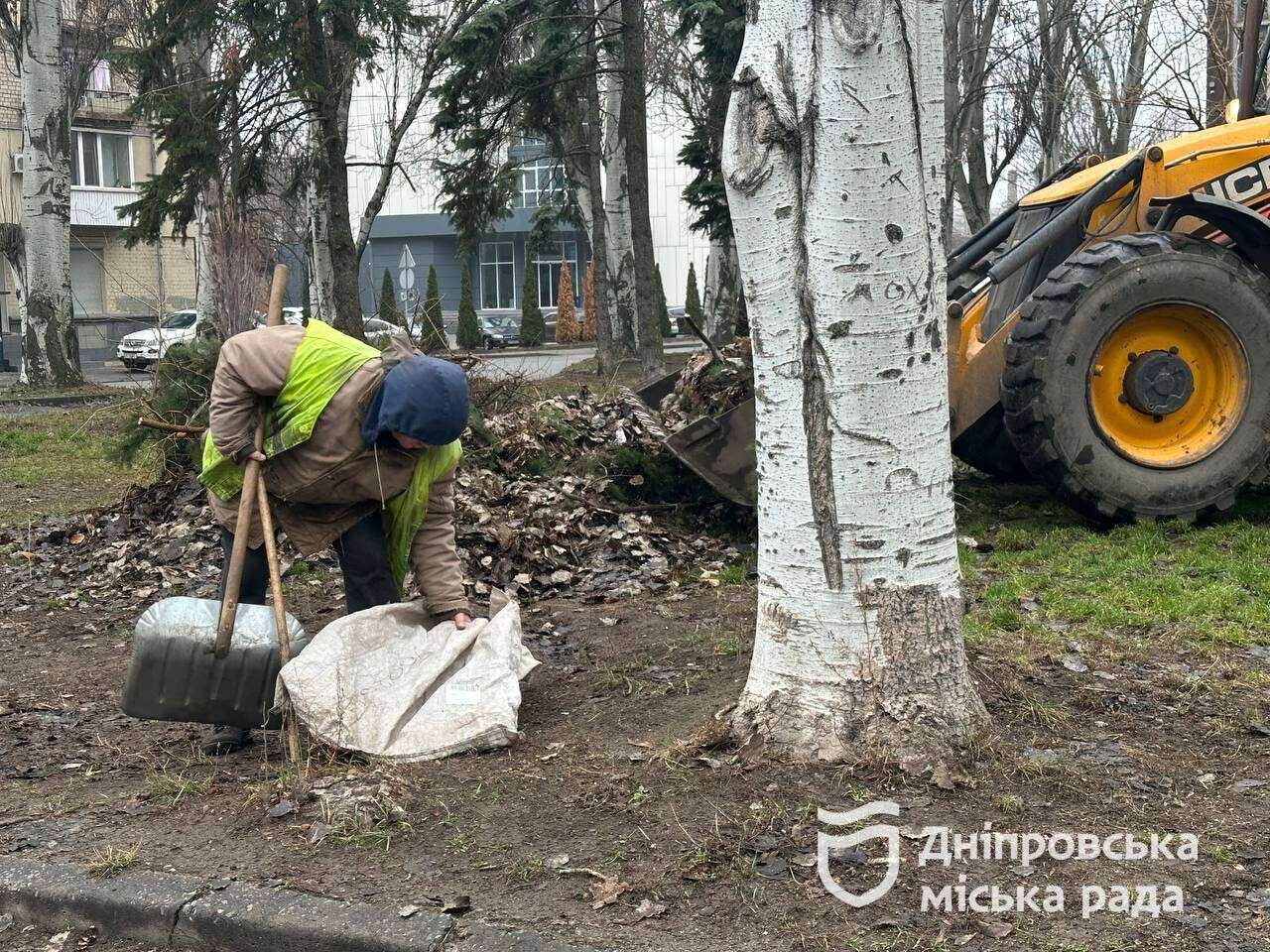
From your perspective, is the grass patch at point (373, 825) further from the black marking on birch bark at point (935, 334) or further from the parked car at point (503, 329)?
the parked car at point (503, 329)

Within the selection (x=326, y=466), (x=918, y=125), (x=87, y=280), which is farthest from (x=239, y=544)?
(x=87, y=280)

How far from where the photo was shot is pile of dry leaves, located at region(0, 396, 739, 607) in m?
7.01

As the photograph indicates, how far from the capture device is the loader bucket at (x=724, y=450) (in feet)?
23.5

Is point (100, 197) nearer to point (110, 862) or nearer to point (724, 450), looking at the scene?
point (724, 450)

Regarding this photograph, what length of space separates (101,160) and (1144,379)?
43424 millimetres

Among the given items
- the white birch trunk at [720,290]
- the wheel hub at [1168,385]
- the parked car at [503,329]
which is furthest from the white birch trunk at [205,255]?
the parked car at [503,329]

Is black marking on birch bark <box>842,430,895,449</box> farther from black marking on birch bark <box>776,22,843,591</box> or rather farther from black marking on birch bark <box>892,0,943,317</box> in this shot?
black marking on birch bark <box>892,0,943,317</box>

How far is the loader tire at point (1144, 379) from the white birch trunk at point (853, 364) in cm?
336

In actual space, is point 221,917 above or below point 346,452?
below

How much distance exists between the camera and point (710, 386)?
26.0 ft

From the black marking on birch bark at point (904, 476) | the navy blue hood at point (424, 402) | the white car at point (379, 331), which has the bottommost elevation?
the black marking on birch bark at point (904, 476)

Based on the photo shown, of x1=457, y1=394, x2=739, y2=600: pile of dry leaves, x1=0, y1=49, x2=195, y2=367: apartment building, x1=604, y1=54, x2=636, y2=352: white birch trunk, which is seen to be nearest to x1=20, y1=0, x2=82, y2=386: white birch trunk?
x1=604, y1=54, x2=636, y2=352: white birch trunk

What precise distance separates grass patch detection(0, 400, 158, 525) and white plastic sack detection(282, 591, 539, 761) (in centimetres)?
469

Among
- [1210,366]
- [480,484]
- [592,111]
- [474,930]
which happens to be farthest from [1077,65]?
[474,930]
